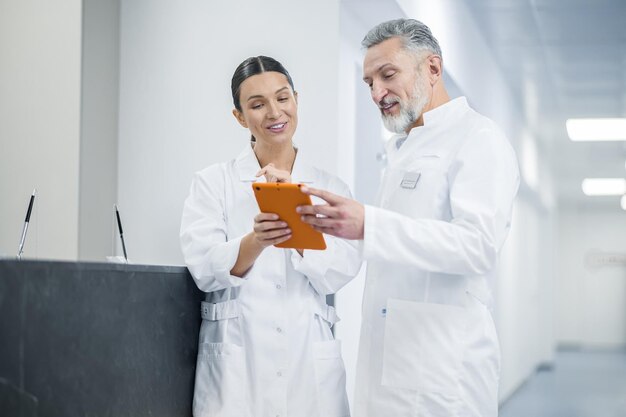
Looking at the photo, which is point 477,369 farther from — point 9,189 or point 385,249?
point 9,189

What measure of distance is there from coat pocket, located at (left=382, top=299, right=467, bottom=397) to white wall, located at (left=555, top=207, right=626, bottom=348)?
7.64 feet

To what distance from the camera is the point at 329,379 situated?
1.99m

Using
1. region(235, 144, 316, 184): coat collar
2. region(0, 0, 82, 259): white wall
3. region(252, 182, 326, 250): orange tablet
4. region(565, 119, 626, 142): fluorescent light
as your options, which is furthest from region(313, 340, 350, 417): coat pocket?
region(565, 119, 626, 142): fluorescent light

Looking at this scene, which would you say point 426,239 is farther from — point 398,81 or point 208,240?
point 208,240

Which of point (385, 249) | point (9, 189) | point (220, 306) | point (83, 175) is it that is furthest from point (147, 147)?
point (385, 249)

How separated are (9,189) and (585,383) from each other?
117 inches

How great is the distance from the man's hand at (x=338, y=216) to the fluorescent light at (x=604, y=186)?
8.38 ft

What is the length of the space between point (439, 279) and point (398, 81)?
0.50m

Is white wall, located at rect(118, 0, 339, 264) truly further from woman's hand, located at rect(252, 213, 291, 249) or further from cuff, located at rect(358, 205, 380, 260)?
cuff, located at rect(358, 205, 380, 260)

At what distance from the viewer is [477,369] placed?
67.9 inches

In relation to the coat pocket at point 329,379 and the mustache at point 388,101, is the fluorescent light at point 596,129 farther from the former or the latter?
the coat pocket at point 329,379

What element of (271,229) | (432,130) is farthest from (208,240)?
(432,130)

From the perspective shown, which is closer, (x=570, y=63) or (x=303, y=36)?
(x=303, y=36)

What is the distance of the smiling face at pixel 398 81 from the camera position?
1.90 meters
